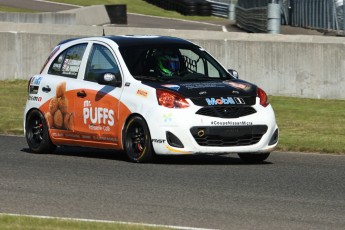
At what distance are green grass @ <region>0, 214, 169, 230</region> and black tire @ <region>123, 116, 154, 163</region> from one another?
4.28 m

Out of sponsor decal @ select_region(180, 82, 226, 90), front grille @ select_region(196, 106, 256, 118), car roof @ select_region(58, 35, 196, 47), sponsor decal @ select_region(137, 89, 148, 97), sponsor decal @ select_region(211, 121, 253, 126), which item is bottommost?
sponsor decal @ select_region(211, 121, 253, 126)

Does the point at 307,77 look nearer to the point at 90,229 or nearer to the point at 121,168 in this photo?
the point at 121,168

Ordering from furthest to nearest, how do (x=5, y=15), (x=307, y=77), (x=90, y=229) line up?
(x=5, y=15)
(x=307, y=77)
(x=90, y=229)

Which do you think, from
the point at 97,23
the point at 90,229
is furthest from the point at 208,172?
the point at 97,23

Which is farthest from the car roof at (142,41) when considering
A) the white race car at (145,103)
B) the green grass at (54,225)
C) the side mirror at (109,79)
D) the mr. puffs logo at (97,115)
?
the green grass at (54,225)

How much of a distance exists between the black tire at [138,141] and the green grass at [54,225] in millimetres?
4275

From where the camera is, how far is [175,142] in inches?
517

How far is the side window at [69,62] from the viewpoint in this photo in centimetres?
1468

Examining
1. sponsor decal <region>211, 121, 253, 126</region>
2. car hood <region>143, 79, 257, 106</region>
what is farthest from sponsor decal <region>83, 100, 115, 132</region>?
sponsor decal <region>211, 121, 253, 126</region>

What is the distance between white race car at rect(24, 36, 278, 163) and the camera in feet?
43.1

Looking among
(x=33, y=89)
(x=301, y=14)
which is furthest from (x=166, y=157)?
(x=301, y=14)

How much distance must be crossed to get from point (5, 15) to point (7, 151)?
87.1ft

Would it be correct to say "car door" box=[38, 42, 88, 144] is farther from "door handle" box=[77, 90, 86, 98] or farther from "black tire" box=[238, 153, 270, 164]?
"black tire" box=[238, 153, 270, 164]

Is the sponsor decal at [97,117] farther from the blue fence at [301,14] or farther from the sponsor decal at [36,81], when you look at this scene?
the blue fence at [301,14]
